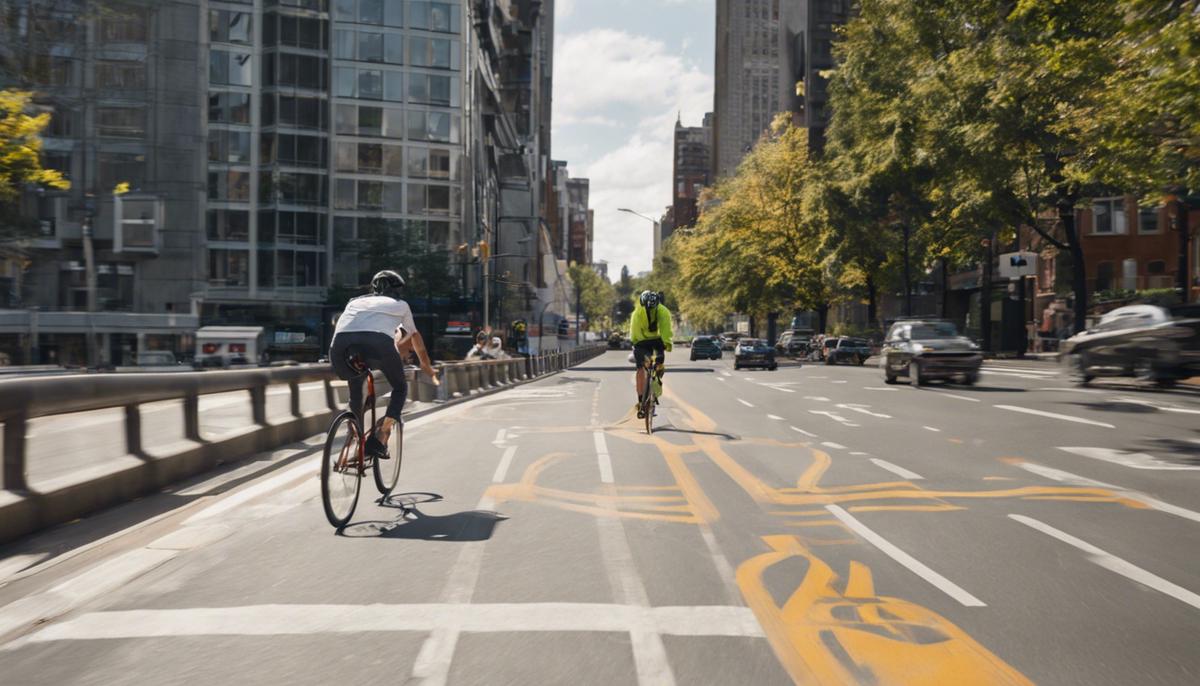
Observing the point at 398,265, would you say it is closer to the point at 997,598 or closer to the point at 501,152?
the point at 501,152

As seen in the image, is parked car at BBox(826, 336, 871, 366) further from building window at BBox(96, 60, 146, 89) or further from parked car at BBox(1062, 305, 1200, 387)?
building window at BBox(96, 60, 146, 89)

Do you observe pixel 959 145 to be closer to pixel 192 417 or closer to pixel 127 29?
pixel 192 417

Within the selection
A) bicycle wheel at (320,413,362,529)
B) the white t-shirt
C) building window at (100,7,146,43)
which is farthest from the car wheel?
building window at (100,7,146,43)

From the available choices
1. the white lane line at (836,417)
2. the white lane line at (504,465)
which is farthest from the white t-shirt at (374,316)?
the white lane line at (836,417)

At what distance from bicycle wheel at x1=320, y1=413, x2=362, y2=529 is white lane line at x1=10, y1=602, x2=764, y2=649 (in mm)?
1853

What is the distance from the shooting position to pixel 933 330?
2606cm

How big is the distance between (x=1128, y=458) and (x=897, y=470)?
2.82m

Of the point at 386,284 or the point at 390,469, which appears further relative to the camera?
the point at 390,469

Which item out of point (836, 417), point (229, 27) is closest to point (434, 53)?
point (229, 27)

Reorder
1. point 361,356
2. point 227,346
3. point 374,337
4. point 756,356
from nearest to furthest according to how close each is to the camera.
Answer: point 374,337
point 361,356
point 756,356
point 227,346

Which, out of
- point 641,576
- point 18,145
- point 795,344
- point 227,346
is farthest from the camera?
point 795,344

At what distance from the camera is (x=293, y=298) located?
6769cm

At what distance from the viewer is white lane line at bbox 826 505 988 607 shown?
5.04 metres

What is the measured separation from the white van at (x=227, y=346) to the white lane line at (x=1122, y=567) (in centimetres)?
5018
